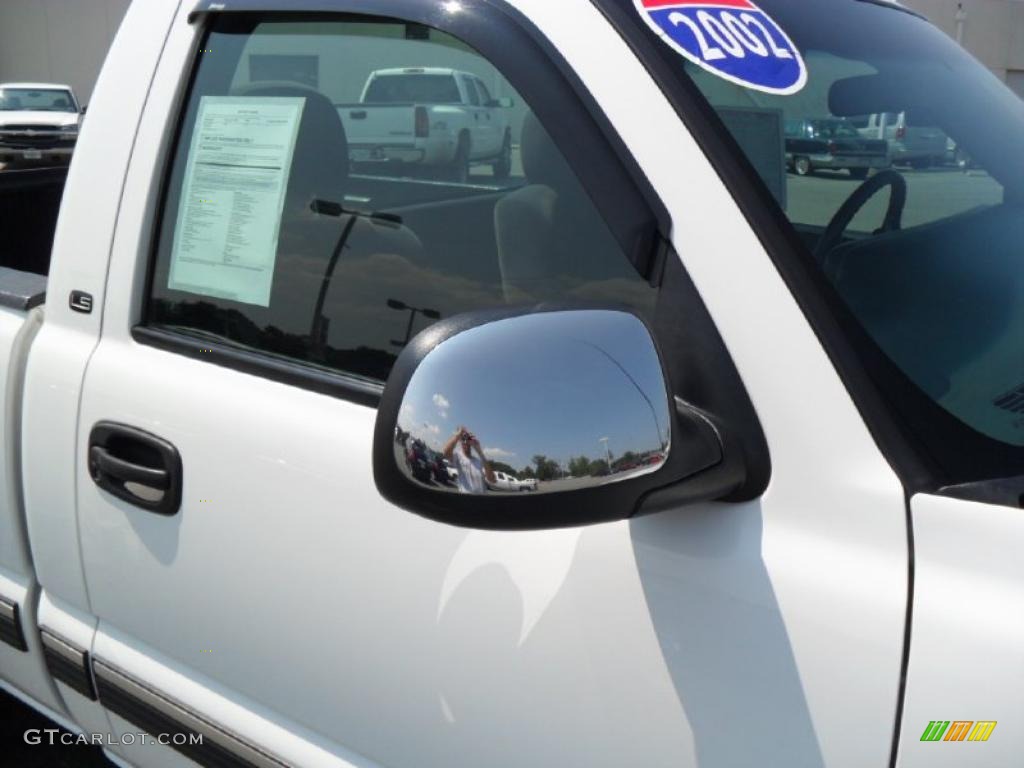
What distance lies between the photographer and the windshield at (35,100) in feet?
61.6

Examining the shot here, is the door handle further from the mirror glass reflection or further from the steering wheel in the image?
the steering wheel

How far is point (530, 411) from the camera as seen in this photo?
1.07 meters

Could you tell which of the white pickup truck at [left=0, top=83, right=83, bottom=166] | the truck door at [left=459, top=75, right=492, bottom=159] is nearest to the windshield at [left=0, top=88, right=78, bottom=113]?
the white pickup truck at [left=0, top=83, right=83, bottom=166]

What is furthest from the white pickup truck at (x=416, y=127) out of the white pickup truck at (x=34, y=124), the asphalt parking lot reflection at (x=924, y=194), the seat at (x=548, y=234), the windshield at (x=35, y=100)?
the windshield at (x=35, y=100)

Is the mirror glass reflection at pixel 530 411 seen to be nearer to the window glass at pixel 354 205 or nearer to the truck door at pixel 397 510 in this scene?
the truck door at pixel 397 510

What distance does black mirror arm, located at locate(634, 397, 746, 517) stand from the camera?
46.2 inches

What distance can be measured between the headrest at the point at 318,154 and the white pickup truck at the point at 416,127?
0.07 feet

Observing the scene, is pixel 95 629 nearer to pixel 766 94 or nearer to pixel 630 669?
pixel 630 669

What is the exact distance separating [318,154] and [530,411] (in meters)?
0.88

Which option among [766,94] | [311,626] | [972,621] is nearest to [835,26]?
[766,94]

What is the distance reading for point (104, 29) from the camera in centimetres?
2819

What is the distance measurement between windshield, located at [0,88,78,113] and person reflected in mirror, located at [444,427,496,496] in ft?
65.2

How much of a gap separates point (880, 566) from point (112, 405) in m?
1.28

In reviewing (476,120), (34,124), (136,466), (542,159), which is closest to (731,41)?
(542,159)
